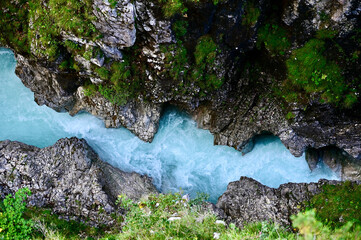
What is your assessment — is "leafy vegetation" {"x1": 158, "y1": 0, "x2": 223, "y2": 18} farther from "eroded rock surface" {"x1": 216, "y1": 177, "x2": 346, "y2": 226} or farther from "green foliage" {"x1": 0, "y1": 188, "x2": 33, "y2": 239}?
"green foliage" {"x1": 0, "y1": 188, "x2": 33, "y2": 239}

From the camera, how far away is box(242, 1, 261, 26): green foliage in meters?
11.3

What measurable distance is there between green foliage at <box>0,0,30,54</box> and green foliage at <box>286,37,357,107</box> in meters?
12.5

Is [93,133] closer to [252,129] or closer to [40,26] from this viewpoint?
[40,26]

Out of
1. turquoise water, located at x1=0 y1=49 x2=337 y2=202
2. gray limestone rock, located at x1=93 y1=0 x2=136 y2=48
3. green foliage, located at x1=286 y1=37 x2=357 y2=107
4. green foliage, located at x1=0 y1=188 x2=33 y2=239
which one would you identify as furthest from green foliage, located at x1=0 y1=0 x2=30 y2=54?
green foliage, located at x1=286 y1=37 x2=357 y2=107

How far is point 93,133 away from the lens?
51.7ft

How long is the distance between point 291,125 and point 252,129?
1.95 meters

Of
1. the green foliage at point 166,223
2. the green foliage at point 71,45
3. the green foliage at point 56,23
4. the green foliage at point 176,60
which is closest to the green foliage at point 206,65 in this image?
the green foliage at point 176,60

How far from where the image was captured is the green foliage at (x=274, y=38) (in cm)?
1204

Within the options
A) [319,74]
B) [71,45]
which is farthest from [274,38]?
[71,45]

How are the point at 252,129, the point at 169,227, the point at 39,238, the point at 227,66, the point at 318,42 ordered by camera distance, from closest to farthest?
the point at 169,227, the point at 39,238, the point at 318,42, the point at 227,66, the point at 252,129

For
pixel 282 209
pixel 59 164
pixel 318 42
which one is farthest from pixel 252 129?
pixel 59 164

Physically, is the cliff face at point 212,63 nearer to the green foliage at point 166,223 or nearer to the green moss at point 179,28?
the green moss at point 179,28

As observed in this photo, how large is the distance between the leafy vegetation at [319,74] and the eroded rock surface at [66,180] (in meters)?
9.30

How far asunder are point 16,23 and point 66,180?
7955 mm
